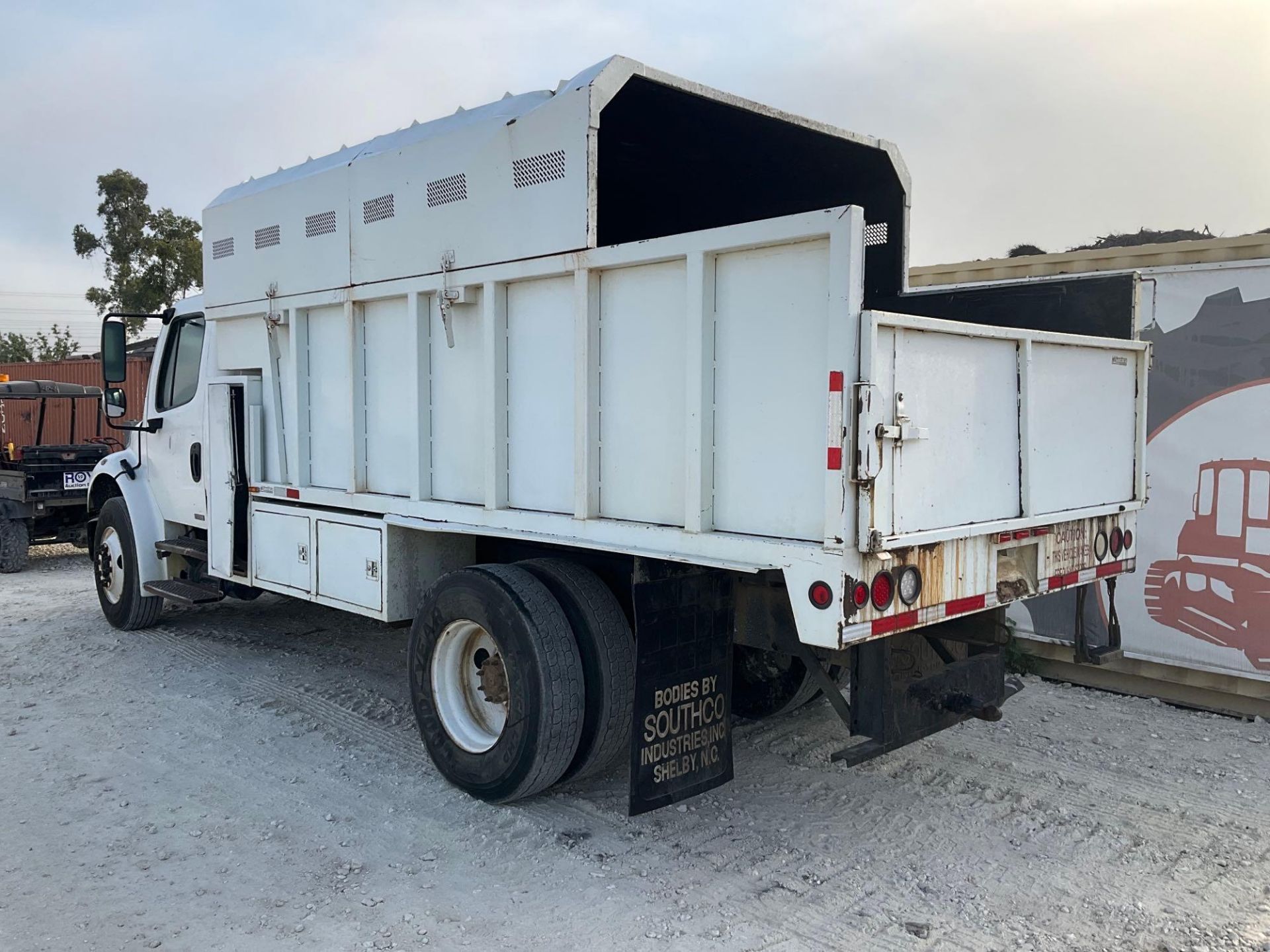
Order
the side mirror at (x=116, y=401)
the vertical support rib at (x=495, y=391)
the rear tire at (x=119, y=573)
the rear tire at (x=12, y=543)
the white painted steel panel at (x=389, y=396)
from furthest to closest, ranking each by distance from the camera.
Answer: the rear tire at (x=12, y=543) < the rear tire at (x=119, y=573) < the side mirror at (x=116, y=401) < the white painted steel panel at (x=389, y=396) < the vertical support rib at (x=495, y=391)

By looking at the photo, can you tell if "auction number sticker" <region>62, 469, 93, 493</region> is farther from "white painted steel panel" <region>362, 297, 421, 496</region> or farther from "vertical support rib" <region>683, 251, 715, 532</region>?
"vertical support rib" <region>683, 251, 715, 532</region>

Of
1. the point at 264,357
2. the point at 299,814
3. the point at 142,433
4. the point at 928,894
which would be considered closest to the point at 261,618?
the point at 142,433

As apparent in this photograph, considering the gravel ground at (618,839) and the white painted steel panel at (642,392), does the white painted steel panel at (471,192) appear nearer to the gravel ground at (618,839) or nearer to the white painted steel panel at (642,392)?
the white painted steel panel at (642,392)

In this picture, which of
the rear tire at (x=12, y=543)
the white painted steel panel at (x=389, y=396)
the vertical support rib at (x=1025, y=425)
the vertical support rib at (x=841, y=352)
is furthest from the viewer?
the rear tire at (x=12, y=543)

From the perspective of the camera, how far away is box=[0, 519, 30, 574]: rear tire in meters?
11.5

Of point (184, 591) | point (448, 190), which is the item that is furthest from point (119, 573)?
point (448, 190)

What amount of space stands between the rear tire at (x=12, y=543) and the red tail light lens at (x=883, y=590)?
11.3 m

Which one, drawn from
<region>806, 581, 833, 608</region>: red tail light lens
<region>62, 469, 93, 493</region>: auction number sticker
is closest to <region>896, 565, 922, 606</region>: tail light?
<region>806, 581, 833, 608</region>: red tail light lens

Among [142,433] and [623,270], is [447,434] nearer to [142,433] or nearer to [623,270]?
[623,270]

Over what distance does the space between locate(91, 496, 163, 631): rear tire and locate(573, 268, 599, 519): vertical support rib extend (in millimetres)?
5026

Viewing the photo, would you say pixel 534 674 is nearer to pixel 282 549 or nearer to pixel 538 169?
pixel 538 169

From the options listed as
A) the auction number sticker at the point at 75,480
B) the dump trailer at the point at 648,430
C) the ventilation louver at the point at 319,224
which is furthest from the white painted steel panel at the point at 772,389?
the auction number sticker at the point at 75,480

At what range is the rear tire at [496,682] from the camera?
424 centimetres

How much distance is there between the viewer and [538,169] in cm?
440
